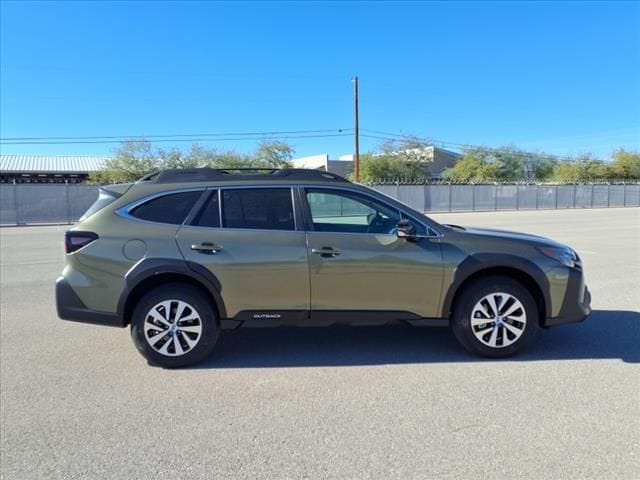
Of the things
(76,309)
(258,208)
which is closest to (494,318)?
(258,208)

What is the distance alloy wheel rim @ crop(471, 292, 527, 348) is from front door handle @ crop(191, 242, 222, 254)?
2.37 meters

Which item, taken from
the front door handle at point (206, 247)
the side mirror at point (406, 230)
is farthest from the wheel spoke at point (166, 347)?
the side mirror at point (406, 230)

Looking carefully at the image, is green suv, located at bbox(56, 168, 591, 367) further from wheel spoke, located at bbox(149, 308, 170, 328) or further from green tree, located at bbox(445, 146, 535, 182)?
green tree, located at bbox(445, 146, 535, 182)

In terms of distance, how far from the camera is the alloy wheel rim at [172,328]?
3.96 meters

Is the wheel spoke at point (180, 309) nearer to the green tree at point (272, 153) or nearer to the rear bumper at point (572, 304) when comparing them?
the rear bumper at point (572, 304)

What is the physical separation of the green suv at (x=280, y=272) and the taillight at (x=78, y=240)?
0.01 m

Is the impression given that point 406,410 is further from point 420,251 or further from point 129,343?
point 129,343

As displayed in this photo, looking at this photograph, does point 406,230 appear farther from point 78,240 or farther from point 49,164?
point 49,164

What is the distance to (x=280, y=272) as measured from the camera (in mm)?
3992

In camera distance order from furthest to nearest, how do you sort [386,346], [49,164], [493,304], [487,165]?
1. [487,165]
2. [49,164]
3. [386,346]
4. [493,304]

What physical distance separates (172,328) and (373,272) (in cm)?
185

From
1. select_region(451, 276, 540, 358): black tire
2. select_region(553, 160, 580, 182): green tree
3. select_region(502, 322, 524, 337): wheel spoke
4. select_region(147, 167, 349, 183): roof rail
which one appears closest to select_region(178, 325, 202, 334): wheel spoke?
select_region(147, 167, 349, 183): roof rail

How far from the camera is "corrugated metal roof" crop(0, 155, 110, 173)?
44.5 meters

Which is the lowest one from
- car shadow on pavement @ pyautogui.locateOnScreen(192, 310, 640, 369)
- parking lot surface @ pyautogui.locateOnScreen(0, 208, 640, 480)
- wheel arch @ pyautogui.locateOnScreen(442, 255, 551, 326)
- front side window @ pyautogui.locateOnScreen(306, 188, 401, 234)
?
parking lot surface @ pyautogui.locateOnScreen(0, 208, 640, 480)
